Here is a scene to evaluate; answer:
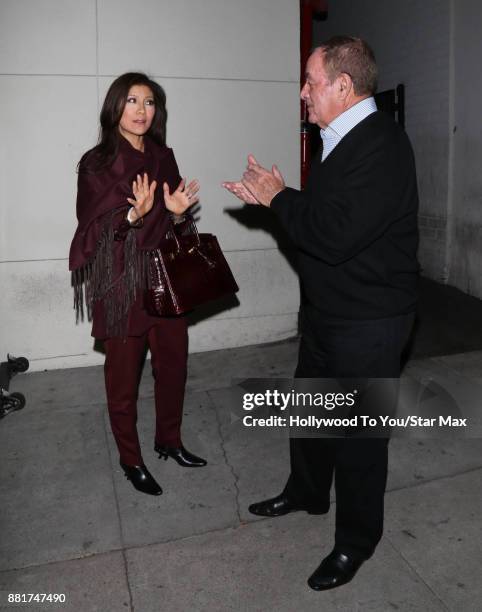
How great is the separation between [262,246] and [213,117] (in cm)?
113

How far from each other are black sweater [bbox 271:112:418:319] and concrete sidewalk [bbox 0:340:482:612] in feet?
3.61

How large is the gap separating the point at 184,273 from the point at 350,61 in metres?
1.23

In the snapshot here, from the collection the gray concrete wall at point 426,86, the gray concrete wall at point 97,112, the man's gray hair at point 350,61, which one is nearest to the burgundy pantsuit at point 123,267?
the man's gray hair at point 350,61

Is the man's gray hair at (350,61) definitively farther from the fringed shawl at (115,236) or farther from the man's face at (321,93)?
the fringed shawl at (115,236)

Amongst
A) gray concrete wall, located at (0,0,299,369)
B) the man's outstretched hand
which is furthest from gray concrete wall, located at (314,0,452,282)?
the man's outstretched hand

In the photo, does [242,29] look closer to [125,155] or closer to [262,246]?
[262,246]

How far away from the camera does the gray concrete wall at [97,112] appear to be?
14.4 ft

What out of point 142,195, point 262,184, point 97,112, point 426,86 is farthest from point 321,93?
point 426,86

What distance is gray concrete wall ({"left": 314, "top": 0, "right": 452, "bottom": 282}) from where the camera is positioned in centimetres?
703

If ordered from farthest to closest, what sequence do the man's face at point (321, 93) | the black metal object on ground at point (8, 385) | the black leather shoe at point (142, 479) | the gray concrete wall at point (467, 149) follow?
the gray concrete wall at point (467, 149), the black metal object on ground at point (8, 385), the black leather shoe at point (142, 479), the man's face at point (321, 93)

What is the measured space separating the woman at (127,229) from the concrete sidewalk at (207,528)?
0.31 metres

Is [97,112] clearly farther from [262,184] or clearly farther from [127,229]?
[262,184]

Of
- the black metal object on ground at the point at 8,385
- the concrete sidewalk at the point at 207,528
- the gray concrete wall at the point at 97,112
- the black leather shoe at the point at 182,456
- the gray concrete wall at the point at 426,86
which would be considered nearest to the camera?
the concrete sidewalk at the point at 207,528

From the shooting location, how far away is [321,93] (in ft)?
7.57
